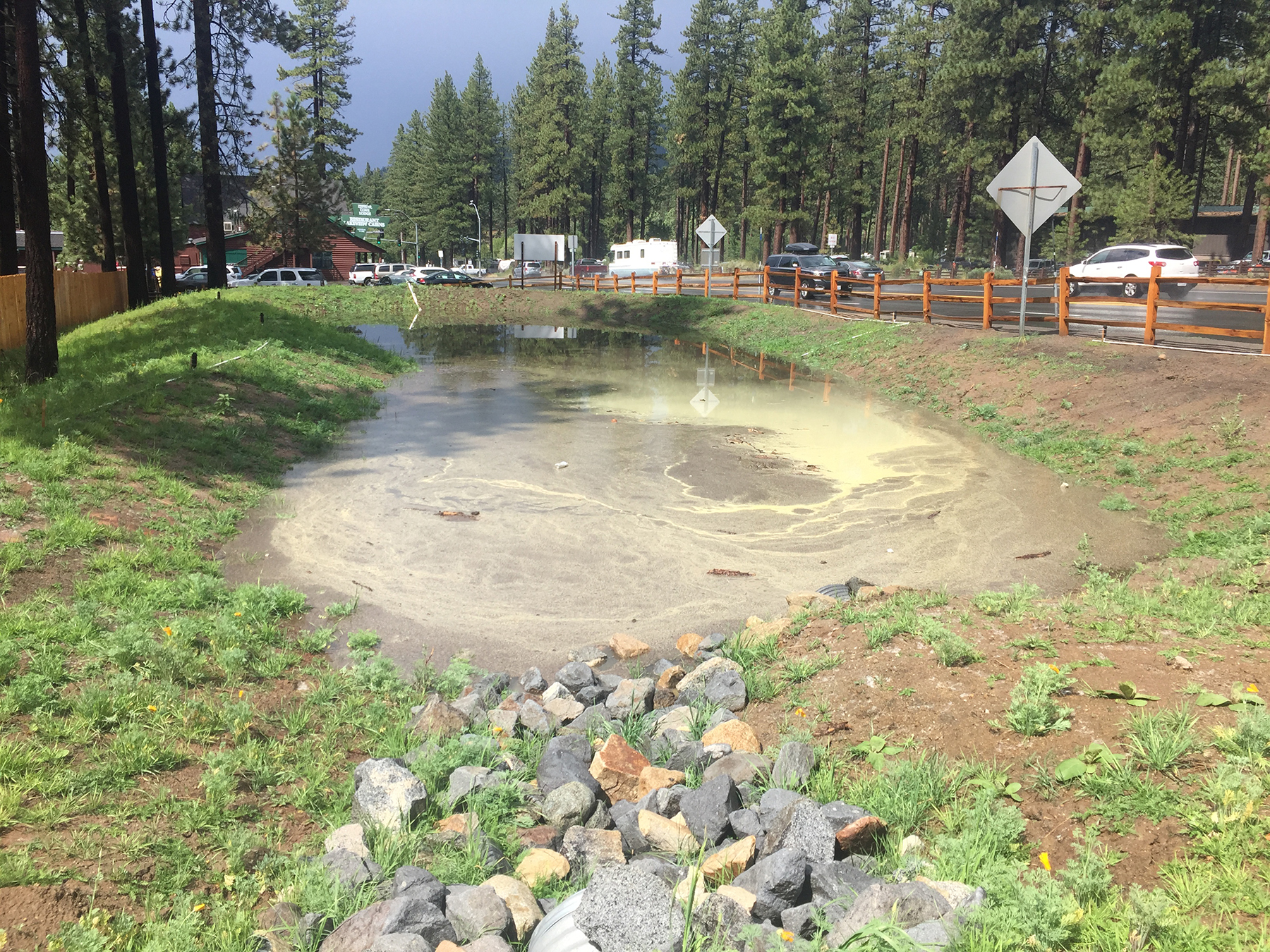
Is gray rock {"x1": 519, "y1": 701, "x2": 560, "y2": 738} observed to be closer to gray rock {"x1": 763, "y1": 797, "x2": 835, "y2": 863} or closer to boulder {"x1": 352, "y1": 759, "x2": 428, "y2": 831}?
boulder {"x1": 352, "y1": 759, "x2": 428, "y2": 831}

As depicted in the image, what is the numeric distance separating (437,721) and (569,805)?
4.32ft

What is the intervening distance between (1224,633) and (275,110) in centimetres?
6862

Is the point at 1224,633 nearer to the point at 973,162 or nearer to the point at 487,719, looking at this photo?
the point at 487,719

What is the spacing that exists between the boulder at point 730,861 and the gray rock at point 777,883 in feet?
0.49

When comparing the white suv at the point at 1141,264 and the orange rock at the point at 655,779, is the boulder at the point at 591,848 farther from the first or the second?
the white suv at the point at 1141,264

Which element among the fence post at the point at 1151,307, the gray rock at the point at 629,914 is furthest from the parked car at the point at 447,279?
the gray rock at the point at 629,914

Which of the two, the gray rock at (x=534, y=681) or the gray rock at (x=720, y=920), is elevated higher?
the gray rock at (x=720, y=920)

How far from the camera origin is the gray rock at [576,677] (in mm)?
6266

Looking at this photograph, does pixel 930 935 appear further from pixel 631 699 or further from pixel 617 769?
pixel 631 699

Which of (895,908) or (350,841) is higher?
(895,908)

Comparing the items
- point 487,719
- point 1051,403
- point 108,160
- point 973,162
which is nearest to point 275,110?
point 108,160

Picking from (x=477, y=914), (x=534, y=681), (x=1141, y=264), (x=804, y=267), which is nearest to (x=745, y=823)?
(x=477, y=914)

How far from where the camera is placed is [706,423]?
1559cm

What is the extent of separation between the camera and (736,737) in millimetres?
5297
